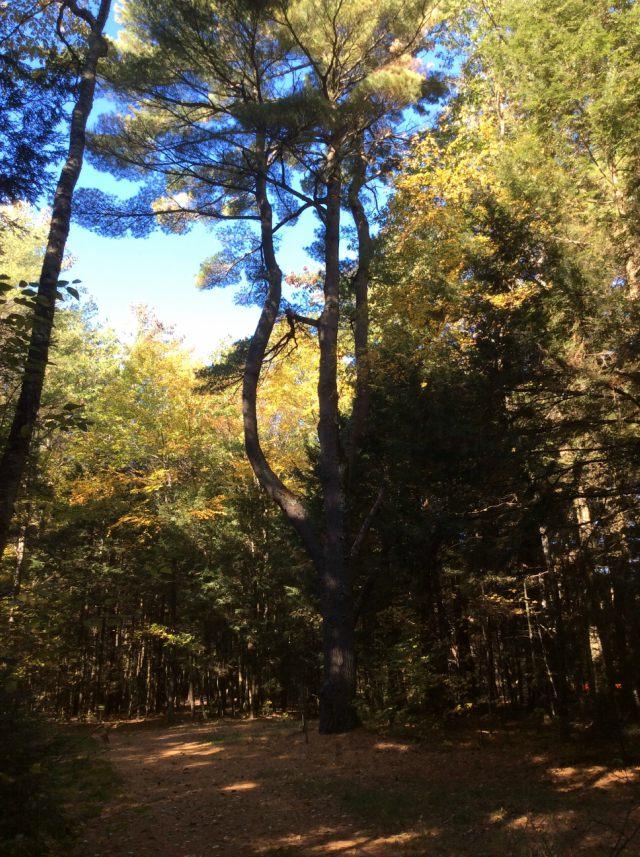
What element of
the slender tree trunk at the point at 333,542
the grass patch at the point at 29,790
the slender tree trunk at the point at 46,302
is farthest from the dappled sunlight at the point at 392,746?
the slender tree trunk at the point at 46,302

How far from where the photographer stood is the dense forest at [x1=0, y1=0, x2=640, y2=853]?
265 inches

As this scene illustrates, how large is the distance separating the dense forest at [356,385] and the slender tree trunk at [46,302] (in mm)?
36

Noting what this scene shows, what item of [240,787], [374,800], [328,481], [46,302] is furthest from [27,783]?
[328,481]

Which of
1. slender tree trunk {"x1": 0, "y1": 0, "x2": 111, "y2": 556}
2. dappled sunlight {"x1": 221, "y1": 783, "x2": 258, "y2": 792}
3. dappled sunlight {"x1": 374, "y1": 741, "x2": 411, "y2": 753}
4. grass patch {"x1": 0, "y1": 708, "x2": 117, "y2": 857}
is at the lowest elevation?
dappled sunlight {"x1": 221, "y1": 783, "x2": 258, "y2": 792}

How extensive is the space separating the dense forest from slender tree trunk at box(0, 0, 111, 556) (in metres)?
0.04

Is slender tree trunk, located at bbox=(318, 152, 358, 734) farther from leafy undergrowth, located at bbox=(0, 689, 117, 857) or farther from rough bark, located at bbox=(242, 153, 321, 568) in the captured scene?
leafy undergrowth, located at bbox=(0, 689, 117, 857)

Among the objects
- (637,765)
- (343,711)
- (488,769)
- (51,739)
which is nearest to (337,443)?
(343,711)

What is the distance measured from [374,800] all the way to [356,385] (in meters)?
7.16

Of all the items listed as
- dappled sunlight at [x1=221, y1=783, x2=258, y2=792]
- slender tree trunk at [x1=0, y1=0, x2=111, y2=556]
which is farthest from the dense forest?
dappled sunlight at [x1=221, y1=783, x2=258, y2=792]

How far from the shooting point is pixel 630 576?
6.04 m

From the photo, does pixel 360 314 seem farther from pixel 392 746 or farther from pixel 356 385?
pixel 392 746

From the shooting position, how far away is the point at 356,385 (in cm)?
1155

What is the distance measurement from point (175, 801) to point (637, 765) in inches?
225

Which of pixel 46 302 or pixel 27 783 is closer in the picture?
pixel 27 783
